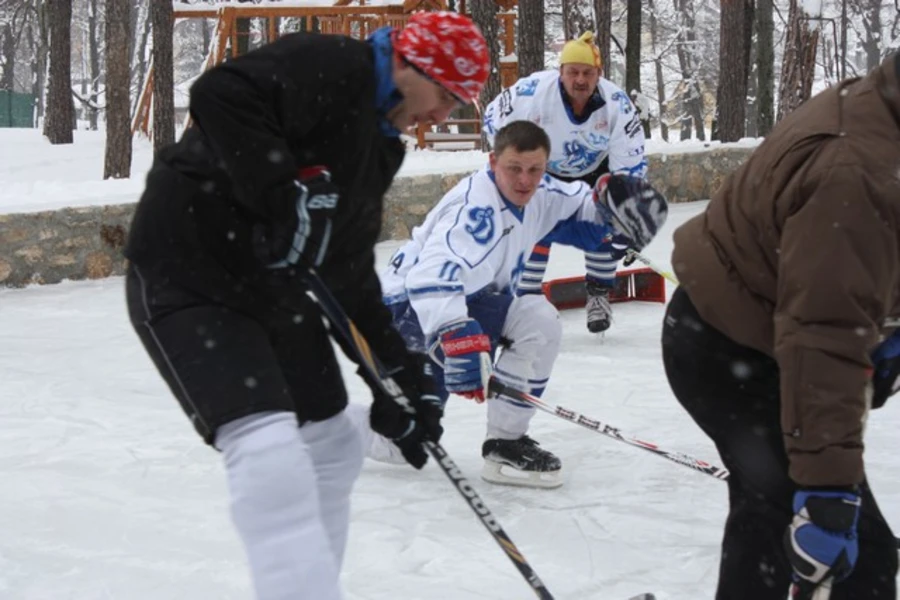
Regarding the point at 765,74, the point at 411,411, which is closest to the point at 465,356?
the point at 411,411

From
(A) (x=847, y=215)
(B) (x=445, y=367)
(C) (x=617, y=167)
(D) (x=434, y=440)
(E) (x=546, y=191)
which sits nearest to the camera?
(A) (x=847, y=215)

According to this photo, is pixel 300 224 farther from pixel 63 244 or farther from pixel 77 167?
pixel 77 167

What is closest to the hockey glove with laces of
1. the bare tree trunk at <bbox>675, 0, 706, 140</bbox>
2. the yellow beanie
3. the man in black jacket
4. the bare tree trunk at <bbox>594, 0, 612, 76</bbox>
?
the man in black jacket

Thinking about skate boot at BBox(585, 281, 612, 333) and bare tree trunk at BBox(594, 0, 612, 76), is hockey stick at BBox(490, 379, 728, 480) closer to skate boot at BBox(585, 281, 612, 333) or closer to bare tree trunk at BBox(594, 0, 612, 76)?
skate boot at BBox(585, 281, 612, 333)

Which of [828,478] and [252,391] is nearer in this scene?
[828,478]

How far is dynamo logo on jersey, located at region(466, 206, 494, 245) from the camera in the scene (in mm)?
3928

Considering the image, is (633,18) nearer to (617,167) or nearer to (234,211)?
(617,167)

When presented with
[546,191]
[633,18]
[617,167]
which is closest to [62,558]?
[546,191]

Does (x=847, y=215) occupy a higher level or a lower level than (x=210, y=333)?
higher

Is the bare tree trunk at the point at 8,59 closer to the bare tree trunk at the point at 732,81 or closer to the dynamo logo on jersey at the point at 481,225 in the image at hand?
the bare tree trunk at the point at 732,81

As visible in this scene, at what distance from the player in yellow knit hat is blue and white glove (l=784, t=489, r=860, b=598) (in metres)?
4.68

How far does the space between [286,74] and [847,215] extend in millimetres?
962

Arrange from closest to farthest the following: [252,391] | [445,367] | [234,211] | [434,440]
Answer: [252,391]
[234,211]
[434,440]
[445,367]

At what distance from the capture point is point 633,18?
1916 centimetres
